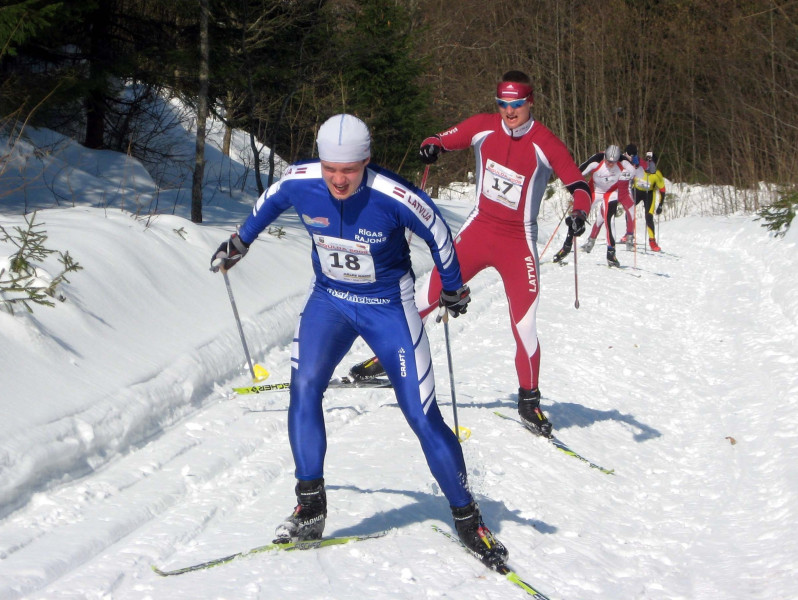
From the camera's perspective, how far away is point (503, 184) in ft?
20.1

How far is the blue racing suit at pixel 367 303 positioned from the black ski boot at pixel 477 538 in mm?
77

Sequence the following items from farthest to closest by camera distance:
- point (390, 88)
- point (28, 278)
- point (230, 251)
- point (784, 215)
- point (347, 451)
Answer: point (390, 88)
point (784, 215)
point (28, 278)
point (347, 451)
point (230, 251)

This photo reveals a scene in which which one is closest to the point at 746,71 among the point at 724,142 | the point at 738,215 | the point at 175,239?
the point at 724,142

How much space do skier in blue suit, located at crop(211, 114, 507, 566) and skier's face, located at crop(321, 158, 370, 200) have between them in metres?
0.05

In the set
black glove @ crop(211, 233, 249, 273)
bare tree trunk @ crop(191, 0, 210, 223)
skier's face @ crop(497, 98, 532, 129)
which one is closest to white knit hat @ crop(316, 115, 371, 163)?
black glove @ crop(211, 233, 249, 273)

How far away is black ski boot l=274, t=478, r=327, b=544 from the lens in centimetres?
397

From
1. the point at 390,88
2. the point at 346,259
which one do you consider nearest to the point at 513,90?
the point at 346,259

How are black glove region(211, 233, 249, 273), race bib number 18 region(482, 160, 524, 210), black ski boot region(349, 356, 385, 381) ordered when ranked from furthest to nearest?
black ski boot region(349, 356, 385, 381) < race bib number 18 region(482, 160, 524, 210) < black glove region(211, 233, 249, 273)

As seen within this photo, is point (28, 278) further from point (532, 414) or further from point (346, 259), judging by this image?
point (532, 414)

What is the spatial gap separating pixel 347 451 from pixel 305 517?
1.51 m

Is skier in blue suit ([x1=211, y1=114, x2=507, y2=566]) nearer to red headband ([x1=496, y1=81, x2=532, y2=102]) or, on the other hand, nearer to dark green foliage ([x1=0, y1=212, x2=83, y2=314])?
red headband ([x1=496, y1=81, x2=532, y2=102])

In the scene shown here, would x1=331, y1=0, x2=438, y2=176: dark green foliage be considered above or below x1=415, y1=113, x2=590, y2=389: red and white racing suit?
above

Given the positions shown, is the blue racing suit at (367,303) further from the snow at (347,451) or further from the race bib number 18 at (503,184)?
the race bib number 18 at (503,184)

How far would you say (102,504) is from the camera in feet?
14.6
